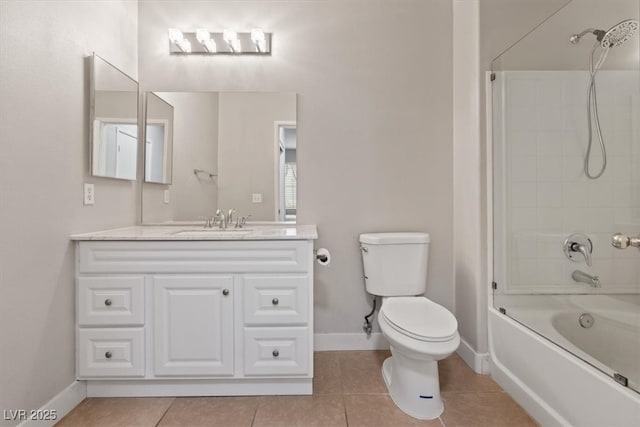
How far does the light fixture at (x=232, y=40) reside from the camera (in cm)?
195

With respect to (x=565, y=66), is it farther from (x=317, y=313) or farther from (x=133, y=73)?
(x=133, y=73)

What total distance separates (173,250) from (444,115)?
1.87 metres

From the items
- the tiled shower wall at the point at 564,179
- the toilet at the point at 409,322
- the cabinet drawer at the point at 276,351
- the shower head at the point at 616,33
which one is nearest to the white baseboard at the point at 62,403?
the cabinet drawer at the point at 276,351

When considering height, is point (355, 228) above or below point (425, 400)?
above

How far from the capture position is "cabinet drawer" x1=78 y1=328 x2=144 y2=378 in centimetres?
150

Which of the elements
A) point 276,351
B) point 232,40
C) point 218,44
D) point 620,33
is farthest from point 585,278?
point 218,44

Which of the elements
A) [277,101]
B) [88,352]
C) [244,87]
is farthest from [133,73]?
[88,352]

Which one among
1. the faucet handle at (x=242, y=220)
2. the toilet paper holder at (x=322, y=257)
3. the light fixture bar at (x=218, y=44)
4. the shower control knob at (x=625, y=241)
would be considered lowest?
the toilet paper holder at (x=322, y=257)

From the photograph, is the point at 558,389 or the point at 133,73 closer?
the point at 558,389

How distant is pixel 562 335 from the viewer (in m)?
1.36

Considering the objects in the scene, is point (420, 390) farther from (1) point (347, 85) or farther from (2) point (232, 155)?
(1) point (347, 85)

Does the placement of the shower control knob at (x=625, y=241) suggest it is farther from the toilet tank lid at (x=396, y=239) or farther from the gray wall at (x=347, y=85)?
the gray wall at (x=347, y=85)

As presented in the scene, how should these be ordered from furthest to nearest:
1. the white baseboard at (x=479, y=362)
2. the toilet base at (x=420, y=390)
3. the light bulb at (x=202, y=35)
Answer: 1. the light bulb at (x=202, y=35)
2. the white baseboard at (x=479, y=362)
3. the toilet base at (x=420, y=390)

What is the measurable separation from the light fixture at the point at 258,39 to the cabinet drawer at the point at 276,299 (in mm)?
1500
